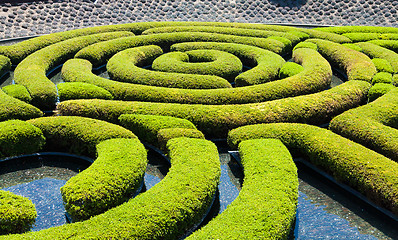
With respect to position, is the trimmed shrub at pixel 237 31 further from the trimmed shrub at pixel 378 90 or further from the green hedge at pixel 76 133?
the green hedge at pixel 76 133

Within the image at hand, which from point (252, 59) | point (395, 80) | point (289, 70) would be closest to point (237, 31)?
point (252, 59)

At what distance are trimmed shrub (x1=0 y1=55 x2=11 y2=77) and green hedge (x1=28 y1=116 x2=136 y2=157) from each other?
767 cm

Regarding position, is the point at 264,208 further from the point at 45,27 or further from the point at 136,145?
the point at 45,27

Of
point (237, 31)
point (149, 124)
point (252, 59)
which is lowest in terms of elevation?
point (149, 124)

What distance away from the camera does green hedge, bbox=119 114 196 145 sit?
15578 mm

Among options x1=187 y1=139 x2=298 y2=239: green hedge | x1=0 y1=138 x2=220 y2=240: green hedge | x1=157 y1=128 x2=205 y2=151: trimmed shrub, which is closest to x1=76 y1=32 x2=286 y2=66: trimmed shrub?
x1=157 y1=128 x2=205 y2=151: trimmed shrub

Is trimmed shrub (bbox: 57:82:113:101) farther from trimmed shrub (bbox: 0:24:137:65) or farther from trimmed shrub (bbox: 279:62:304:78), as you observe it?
trimmed shrub (bbox: 279:62:304:78)

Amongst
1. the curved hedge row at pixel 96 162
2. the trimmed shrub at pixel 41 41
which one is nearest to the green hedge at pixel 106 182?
the curved hedge row at pixel 96 162

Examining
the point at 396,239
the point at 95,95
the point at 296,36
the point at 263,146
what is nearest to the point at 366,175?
the point at 396,239

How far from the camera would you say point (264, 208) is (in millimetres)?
11453

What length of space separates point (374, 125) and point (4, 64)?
59.8 ft

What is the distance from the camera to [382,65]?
2122 cm

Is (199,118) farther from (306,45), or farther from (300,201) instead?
(306,45)

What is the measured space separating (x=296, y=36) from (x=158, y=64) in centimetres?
938
